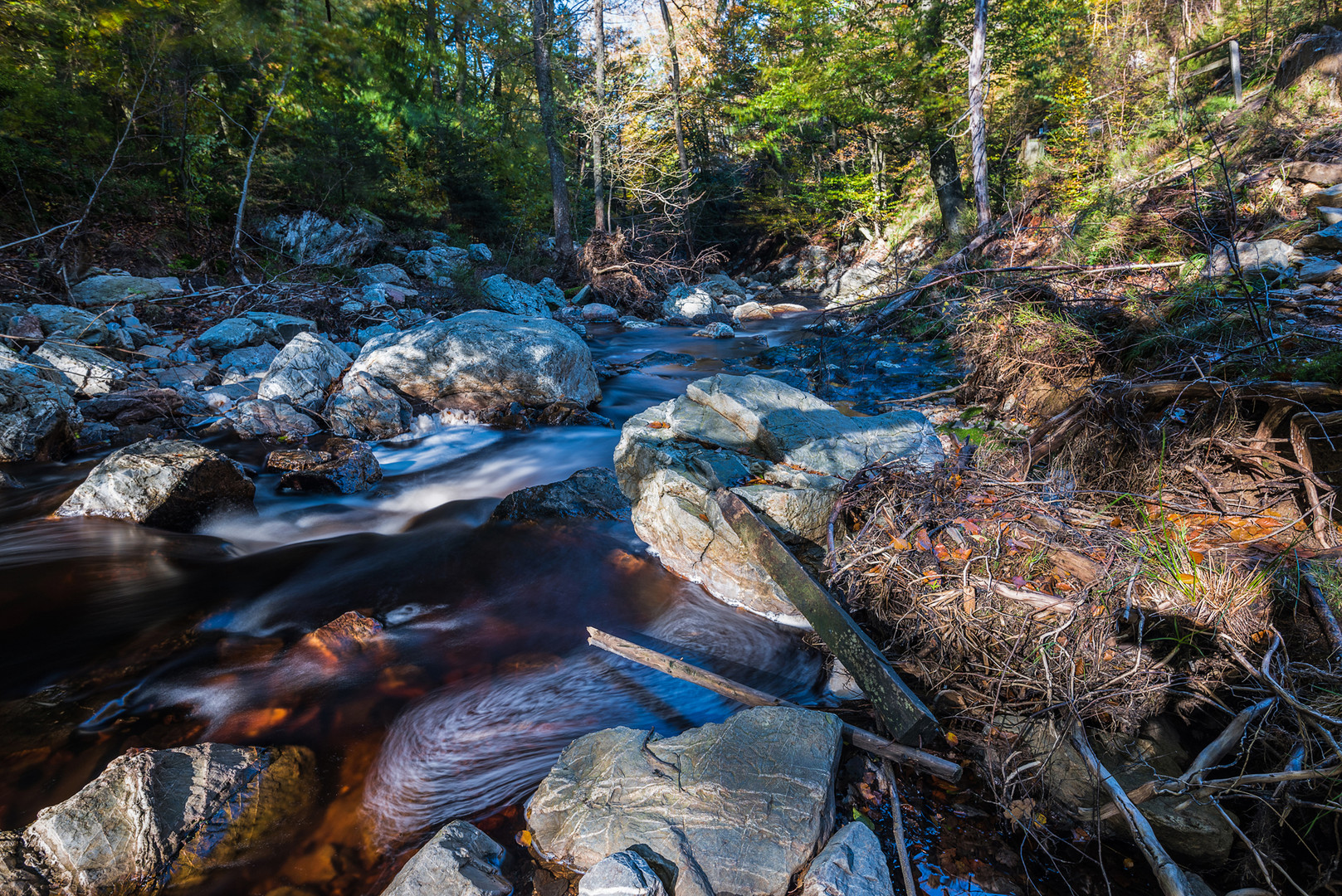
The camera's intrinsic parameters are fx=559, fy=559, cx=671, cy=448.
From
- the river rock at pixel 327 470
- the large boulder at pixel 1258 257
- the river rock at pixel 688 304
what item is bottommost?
the river rock at pixel 327 470

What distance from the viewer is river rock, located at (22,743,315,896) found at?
2043 mm

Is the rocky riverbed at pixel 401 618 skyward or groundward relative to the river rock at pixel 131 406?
groundward

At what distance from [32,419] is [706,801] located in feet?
25.1

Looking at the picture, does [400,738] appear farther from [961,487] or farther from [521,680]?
[961,487]

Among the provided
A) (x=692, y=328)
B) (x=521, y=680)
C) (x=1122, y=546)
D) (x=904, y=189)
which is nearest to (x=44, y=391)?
(x=521, y=680)

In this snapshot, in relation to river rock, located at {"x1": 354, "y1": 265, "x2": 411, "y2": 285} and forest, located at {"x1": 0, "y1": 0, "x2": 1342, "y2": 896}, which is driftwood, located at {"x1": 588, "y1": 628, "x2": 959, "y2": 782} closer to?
forest, located at {"x1": 0, "y1": 0, "x2": 1342, "y2": 896}

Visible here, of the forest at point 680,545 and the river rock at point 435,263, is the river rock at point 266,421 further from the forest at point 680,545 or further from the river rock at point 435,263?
the river rock at point 435,263

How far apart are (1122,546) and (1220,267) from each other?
172 inches

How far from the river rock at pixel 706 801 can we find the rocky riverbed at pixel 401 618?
0.04 feet

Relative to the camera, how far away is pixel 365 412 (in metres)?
6.93

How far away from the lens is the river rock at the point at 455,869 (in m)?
1.98

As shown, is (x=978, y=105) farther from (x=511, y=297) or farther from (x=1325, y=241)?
(x=511, y=297)

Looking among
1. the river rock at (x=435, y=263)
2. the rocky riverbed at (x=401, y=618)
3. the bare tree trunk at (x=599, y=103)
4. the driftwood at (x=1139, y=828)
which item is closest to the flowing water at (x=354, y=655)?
the rocky riverbed at (x=401, y=618)

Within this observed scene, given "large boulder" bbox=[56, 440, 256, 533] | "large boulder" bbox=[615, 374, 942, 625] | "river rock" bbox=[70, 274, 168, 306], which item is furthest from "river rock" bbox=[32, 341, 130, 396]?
"large boulder" bbox=[615, 374, 942, 625]
